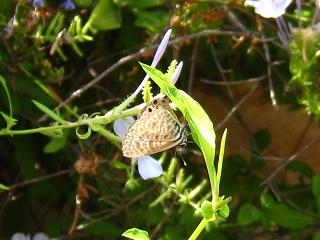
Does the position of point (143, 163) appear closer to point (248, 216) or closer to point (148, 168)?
point (148, 168)

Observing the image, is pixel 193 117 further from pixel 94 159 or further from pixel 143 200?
pixel 143 200

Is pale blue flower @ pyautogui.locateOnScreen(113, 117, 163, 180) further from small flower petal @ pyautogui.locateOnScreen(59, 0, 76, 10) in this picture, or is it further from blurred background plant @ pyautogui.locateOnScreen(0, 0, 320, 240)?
small flower petal @ pyautogui.locateOnScreen(59, 0, 76, 10)

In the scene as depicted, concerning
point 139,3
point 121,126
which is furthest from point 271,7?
point 139,3

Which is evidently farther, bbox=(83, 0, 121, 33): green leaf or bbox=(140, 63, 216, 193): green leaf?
bbox=(83, 0, 121, 33): green leaf

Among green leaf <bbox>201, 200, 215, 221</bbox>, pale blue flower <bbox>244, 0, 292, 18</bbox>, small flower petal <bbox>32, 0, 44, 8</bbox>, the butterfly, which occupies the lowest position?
green leaf <bbox>201, 200, 215, 221</bbox>

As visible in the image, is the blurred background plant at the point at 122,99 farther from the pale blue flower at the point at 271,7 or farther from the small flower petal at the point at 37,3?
the pale blue flower at the point at 271,7

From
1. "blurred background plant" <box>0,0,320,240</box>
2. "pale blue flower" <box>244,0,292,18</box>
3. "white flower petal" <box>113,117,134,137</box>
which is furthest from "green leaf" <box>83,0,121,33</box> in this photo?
"white flower petal" <box>113,117,134,137</box>

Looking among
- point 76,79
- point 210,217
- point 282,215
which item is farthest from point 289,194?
point 210,217
